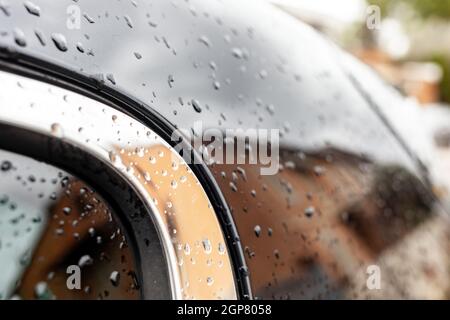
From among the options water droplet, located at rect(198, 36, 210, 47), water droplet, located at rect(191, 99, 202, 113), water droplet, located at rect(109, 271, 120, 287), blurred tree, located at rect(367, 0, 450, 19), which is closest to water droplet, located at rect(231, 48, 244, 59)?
water droplet, located at rect(198, 36, 210, 47)

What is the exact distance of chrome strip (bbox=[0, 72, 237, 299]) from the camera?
0.99m

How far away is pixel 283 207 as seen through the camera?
1.47 meters

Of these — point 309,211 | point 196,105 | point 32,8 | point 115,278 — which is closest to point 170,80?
point 196,105

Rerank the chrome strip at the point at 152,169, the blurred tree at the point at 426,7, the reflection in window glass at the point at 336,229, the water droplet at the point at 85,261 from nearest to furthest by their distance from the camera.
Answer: the chrome strip at the point at 152,169
the water droplet at the point at 85,261
the reflection in window glass at the point at 336,229
the blurred tree at the point at 426,7

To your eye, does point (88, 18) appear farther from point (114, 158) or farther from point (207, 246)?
point (207, 246)

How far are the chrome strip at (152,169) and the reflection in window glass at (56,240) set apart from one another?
8 cm

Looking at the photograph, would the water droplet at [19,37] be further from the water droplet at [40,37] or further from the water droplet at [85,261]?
the water droplet at [85,261]

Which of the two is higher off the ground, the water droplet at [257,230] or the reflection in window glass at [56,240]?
the water droplet at [257,230]

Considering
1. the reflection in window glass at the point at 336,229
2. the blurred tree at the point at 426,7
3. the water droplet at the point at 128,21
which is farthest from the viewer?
the blurred tree at the point at 426,7

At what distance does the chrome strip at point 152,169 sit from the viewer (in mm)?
994

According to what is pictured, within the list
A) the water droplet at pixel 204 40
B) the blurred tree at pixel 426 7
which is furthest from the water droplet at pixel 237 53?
the blurred tree at pixel 426 7

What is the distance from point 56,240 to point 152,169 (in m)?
0.22

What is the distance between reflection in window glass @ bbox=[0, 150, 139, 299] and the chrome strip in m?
0.08

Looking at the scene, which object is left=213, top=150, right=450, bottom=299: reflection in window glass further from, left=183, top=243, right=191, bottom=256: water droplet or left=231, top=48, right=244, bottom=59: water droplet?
left=231, top=48, right=244, bottom=59: water droplet
